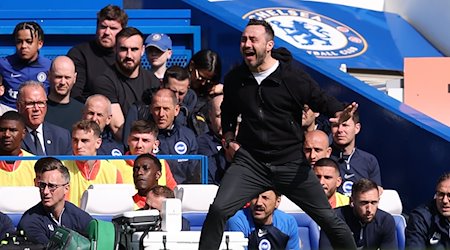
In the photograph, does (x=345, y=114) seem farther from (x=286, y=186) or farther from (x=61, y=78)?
(x=61, y=78)

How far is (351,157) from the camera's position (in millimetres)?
10523

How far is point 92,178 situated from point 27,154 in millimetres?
527

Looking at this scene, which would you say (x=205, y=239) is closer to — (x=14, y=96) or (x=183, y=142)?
(x=183, y=142)

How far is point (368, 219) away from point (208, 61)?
2.37 metres

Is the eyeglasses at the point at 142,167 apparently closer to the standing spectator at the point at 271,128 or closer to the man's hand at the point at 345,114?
the standing spectator at the point at 271,128

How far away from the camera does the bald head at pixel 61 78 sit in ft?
34.6

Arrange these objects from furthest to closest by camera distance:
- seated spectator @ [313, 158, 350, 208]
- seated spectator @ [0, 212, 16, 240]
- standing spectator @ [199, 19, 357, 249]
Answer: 1. seated spectator @ [313, 158, 350, 208]
2. seated spectator @ [0, 212, 16, 240]
3. standing spectator @ [199, 19, 357, 249]

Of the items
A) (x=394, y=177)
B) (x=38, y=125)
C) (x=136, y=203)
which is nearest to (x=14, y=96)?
(x=38, y=125)

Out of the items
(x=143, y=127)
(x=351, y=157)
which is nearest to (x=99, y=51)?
(x=143, y=127)

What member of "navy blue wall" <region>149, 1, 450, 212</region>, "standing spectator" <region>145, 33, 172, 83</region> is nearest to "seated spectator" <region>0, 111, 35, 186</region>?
"standing spectator" <region>145, 33, 172, 83</region>

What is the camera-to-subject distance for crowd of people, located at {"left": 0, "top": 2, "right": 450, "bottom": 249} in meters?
8.07

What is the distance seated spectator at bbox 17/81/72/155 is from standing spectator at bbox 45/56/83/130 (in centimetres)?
37

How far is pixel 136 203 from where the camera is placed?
365 inches

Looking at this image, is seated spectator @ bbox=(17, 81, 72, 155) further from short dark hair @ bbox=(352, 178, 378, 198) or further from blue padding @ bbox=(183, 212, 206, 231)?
short dark hair @ bbox=(352, 178, 378, 198)
